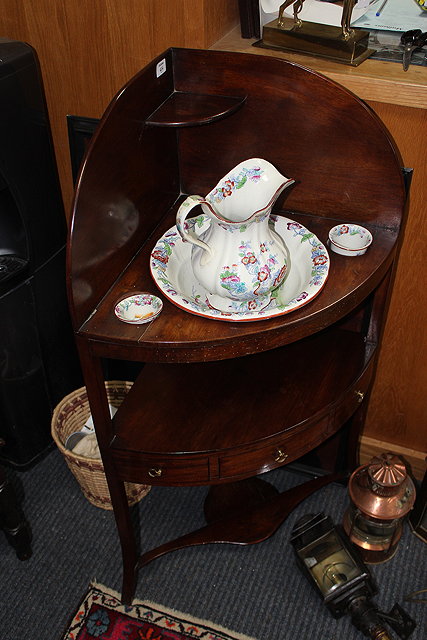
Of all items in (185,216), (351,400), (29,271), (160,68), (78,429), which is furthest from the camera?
(78,429)

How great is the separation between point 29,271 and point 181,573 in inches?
33.9

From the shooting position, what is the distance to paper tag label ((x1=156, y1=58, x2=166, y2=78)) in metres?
1.25

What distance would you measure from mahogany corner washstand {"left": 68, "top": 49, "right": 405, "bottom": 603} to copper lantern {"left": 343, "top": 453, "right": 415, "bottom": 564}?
207 millimetres

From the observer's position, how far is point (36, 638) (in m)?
1.55

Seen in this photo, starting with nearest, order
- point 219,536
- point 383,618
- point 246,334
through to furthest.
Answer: point 246,334 → point 383,618 → point 219,536

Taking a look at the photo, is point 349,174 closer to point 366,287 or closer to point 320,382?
point 366,287

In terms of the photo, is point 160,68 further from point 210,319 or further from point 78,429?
point 78,429

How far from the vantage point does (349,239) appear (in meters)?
1.28

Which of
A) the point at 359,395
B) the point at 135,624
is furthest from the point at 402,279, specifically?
the point at 135,624

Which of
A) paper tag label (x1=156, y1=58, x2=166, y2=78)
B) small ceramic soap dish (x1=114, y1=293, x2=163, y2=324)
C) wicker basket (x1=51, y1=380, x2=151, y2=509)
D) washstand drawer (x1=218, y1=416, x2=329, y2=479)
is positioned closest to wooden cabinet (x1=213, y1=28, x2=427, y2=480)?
paper tag label (x1=156, y1=58, x2=166, y2=78)

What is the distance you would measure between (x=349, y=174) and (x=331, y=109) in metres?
0.13

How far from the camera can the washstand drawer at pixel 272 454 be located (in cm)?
128

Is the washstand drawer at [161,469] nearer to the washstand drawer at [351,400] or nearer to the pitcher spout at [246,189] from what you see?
the washstand drawer at [351,400]

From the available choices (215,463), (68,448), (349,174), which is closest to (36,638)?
(68,448)
